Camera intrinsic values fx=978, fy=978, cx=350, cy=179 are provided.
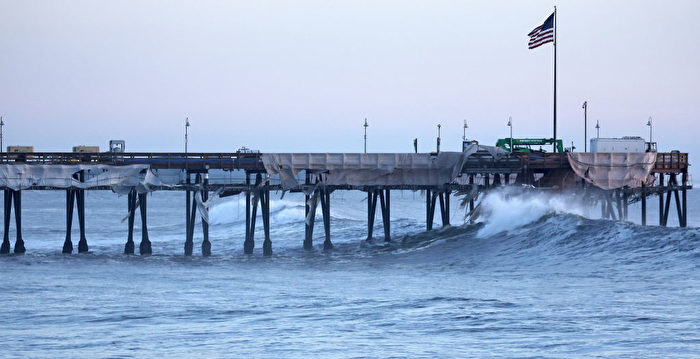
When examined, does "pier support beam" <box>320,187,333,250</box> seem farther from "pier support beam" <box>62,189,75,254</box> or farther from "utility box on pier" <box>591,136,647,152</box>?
"utility box on pier" <box>591,136,647,152</box>

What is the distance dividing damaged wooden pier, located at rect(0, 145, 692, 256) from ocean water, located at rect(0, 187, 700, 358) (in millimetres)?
1719

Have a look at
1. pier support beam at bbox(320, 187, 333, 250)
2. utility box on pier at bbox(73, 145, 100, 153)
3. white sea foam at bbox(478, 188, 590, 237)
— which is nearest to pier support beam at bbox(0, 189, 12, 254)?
utility box on pier at bbox(73, 145, 100, 153)

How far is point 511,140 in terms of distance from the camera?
58.4 metres

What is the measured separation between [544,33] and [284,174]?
17755 mm

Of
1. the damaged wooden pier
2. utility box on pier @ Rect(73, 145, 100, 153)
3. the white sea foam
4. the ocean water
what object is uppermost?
utility box on pier @ Rect(73, 145, 100, 153)

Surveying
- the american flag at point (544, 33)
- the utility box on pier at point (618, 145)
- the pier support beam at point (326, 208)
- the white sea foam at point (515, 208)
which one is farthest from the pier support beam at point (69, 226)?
the utility box on pier at point (618, 145)

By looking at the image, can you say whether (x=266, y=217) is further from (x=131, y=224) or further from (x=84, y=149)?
(x=84, y=149)

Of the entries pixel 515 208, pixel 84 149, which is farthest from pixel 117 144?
pixel 515 208

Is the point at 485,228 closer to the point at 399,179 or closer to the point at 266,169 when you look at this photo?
the point at 399,179

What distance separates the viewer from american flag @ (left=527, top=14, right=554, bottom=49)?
55.9 m

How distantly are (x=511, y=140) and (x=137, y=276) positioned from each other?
92.1 feet

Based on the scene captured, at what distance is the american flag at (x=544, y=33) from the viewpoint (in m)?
55.9

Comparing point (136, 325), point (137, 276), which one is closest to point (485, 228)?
point (137, 276)

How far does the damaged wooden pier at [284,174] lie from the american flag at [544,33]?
798cm
